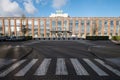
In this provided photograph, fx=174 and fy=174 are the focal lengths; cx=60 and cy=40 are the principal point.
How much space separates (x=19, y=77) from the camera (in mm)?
7547

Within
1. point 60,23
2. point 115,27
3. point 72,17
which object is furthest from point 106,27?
point 60,23

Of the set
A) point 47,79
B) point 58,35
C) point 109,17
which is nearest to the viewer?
point 47,79

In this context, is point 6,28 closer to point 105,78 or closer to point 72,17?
point 72,17

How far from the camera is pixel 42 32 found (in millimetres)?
103375

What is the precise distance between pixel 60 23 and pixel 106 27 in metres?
27.3

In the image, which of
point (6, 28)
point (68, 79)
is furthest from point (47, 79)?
point (6, 28)

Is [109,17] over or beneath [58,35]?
over

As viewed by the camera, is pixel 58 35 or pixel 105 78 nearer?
pixel 105 78

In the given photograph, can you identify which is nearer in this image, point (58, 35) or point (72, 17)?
point (58, 35)

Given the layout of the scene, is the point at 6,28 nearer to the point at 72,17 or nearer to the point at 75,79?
the point at 72,17

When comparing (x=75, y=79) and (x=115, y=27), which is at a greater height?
(x=115, y=27)

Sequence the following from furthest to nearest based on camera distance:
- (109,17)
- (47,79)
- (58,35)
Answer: (109,17) < (58,35) < (47,79)

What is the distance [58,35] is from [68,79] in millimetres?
82501

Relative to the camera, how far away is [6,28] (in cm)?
10600
